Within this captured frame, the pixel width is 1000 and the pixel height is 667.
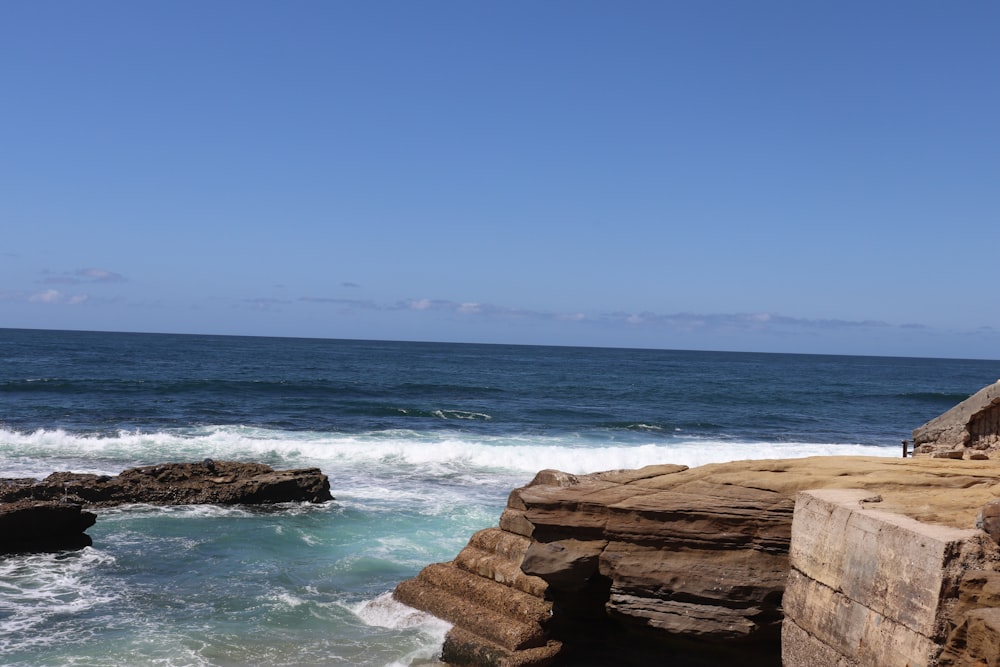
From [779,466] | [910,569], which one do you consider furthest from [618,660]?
[910,569]

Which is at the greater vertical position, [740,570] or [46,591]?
[740,570]

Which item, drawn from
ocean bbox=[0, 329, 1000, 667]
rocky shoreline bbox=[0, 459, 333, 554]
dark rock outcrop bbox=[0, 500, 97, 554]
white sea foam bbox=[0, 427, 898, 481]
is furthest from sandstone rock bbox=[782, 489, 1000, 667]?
white sea foam bbox=[0, 427, 898, 481]

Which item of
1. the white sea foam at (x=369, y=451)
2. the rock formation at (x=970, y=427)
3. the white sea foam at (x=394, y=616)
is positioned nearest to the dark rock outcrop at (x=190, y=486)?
the white sea foam at (x=369, y=451)

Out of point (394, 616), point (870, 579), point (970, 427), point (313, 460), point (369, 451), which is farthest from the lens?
point (369, 451)

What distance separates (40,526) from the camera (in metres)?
12.5

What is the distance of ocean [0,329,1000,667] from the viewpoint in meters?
9.13

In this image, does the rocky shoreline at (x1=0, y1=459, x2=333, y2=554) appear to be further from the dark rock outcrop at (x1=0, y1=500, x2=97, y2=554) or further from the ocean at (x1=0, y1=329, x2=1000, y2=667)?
the dark rock outcrop at (x1=0, y1=500, x2=97, y2=554)

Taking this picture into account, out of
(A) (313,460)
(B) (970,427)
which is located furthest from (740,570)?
(A) (313,460)

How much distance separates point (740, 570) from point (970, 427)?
7552mm

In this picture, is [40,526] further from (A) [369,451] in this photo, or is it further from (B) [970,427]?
(B) [970,427]

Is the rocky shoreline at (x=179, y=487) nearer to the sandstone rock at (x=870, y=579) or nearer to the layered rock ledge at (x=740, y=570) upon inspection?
the layered rock ledge at (x=740, y=570)

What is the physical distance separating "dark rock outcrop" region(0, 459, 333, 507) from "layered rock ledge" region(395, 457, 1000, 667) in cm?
732

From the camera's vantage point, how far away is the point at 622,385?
5588cm

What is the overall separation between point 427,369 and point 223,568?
2154 inches
